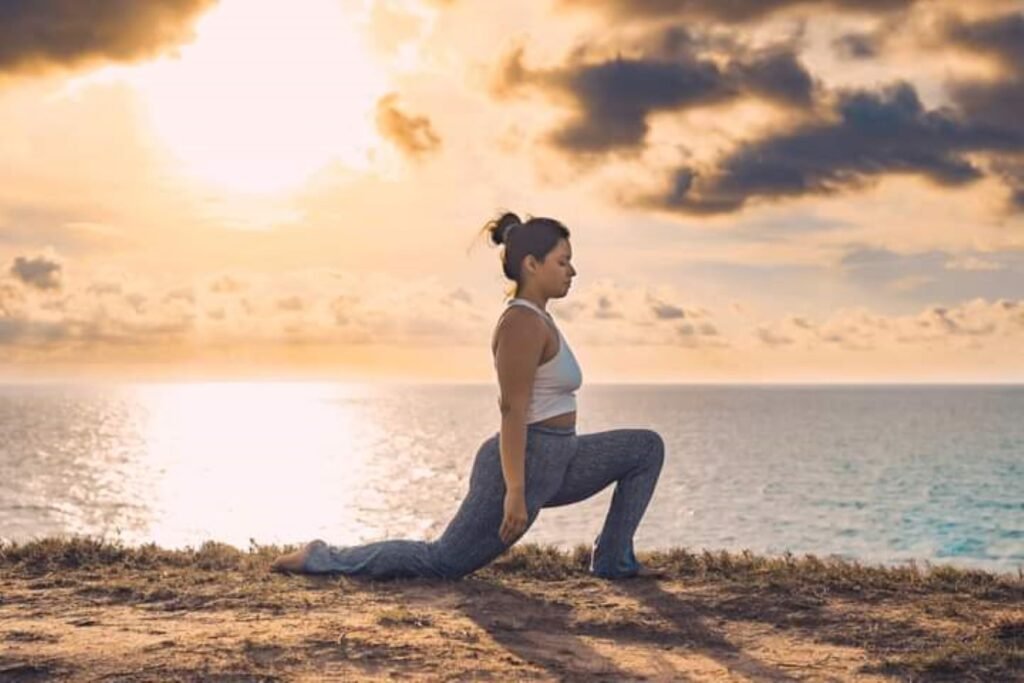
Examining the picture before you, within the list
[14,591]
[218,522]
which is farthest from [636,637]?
[218,522]

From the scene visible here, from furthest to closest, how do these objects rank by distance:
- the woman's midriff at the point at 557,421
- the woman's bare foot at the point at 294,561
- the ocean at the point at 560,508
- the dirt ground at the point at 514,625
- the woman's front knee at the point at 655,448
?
1. the ocean at the point at 560,508
2. the woman's bare foot at the point at 294,561
3. the woman's front knee at the point at 655,448
4. the woman's midriff at the point at 557,421
5. the dirt ground at the point at 514,625

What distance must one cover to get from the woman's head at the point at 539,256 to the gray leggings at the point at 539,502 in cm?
109

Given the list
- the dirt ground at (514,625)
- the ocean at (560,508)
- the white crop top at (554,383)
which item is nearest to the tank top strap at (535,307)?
the white crop top at (554,383)

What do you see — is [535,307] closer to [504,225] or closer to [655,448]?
[504,225]

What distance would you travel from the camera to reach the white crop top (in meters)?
8.14

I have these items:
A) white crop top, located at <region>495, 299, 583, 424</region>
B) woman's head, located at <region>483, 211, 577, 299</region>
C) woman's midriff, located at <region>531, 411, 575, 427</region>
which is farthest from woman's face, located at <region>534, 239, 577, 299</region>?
woman's midriff, located at <region>531, 411, 575, 427</region>

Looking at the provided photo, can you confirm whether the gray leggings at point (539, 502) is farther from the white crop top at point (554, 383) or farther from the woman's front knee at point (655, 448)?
the white crop top at point (554, 383)

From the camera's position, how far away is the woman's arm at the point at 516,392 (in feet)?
25.9

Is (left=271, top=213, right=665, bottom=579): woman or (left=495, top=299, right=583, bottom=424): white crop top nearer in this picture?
(left=271, top=213, right=665, bottom=579): woman

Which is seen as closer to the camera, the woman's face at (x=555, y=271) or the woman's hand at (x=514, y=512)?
the woman's hand at (x=514, y=512)

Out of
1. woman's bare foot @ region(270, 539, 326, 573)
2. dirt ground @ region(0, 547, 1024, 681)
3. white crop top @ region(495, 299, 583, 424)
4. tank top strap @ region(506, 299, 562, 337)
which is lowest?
dirt ground @ region(0, 547, 1024, 681)

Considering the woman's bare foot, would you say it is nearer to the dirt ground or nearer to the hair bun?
the dirt ground

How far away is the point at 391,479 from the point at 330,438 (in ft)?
192

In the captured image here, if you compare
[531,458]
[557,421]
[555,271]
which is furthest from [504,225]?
[531,458]
